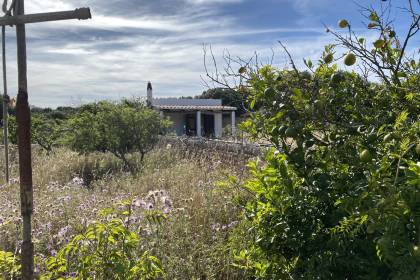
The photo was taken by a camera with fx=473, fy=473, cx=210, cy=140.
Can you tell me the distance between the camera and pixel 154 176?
6711 mm

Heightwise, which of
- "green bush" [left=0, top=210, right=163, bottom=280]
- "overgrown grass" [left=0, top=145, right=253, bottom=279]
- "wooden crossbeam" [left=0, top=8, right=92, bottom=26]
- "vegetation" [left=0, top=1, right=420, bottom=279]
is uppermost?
"wooden crossbeam" [left=0, top=8, right=92, bottom=26]

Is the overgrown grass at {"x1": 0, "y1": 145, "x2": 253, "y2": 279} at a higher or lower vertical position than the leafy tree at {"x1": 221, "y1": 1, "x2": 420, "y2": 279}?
lower

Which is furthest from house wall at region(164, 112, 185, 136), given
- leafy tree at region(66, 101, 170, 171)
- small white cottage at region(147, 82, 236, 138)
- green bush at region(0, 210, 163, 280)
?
green bush at region(0, 210, 163, 280)

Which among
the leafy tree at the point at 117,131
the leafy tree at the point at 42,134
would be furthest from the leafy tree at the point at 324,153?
the leafy tree at the point at 42,134

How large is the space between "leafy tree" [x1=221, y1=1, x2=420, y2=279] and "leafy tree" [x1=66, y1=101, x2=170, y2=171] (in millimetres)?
8934

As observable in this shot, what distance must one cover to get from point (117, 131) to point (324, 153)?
9534 mm

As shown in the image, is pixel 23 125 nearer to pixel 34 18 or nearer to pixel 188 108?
pixel 34 18

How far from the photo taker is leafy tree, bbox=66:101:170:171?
1097cm

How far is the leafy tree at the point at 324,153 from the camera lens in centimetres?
168

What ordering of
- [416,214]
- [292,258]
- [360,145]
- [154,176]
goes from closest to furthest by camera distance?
[416,214] < [360,145] < [292,258] < [154,176]

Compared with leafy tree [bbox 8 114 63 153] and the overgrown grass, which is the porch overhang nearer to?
leafy tree [bbox 8 114 63 153]

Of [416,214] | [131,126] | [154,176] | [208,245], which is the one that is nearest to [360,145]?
[416,214]

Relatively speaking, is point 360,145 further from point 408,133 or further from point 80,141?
point 80,141

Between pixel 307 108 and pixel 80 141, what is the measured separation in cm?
1026
